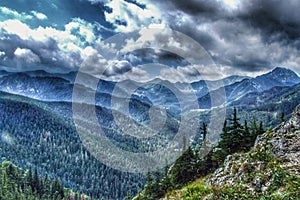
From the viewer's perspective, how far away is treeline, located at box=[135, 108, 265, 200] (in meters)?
→ 40.7

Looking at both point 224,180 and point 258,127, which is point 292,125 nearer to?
point 224,180

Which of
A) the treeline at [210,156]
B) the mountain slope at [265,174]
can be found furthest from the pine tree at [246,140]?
the mountain slope at [265,174]

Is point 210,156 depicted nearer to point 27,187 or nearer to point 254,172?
point 254,172

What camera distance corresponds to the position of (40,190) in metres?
147

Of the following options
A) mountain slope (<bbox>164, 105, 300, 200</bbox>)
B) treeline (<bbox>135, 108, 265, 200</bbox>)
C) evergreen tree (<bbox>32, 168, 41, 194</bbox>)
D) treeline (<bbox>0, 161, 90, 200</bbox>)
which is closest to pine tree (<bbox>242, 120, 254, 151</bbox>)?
treeline (<bbox>135, 108, 265, 200</bbox>)

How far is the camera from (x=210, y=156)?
43.9m

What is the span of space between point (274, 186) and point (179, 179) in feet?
101

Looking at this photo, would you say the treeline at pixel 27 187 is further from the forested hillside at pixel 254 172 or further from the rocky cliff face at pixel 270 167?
the rocky cliff face at pixel 270 167

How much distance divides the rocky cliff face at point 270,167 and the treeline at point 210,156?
20.7ft

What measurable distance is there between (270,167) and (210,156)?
875 inches

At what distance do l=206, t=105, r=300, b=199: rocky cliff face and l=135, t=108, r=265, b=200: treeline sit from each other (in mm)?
6308

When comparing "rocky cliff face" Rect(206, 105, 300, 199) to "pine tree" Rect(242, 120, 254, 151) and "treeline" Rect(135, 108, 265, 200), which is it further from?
"treeline" Rect(135, 108, 265, 200)

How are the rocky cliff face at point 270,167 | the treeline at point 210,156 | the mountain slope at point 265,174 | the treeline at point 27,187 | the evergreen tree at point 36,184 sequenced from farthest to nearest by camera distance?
the evergreen tree at point 36,184, the treeline at point 27,187, the treeline at point 210,156, the rocky cliff face at point 270,167, the mountain slope at point 265,174

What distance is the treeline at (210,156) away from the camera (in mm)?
40656
